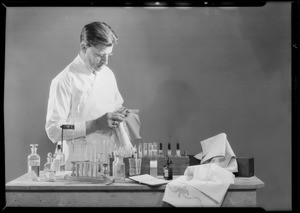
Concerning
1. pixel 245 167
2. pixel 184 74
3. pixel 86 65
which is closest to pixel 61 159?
pixel 86 65

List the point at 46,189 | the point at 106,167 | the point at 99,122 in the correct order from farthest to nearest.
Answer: the point at 99,122, the point at 106,167, the point at 46,189

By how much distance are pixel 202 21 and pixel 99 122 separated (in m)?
1.43

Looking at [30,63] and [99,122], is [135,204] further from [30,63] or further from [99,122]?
[30,63]

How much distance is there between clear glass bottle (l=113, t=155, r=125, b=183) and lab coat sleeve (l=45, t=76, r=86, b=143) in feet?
1.75

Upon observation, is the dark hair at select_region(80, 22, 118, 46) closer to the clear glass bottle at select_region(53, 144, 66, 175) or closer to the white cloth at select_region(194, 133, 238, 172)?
the clear glass bottle at select_region(53, 144, 66, 175)

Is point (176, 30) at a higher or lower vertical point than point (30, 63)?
higher

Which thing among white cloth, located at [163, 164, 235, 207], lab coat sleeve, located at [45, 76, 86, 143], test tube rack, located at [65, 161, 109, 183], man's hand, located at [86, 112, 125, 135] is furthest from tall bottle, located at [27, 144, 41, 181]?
white cloth, located at [163, 164, 235, 207]

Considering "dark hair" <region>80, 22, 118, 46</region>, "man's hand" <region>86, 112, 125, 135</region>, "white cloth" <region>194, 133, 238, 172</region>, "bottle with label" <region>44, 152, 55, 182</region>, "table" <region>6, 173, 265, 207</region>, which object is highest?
"dark hair" <region>80, 22, 118, 46</region>

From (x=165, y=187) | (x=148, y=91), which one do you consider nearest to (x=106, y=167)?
(x=165, y=187)

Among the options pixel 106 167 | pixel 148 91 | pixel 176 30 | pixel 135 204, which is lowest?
pixel 135 204

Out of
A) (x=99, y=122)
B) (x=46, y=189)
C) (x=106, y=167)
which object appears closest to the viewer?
(x=46, y=189)

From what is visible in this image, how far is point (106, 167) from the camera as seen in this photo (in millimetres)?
3375

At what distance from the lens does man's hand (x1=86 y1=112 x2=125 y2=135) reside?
3.72 metres

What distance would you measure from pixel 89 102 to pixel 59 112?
1.01ft
